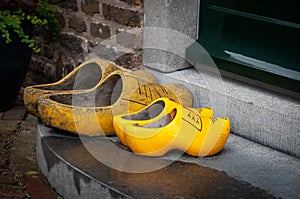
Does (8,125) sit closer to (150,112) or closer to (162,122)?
(150,112)

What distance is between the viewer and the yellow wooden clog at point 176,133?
2654 millimetres

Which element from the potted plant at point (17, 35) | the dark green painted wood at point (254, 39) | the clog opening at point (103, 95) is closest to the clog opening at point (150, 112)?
the clog opening at point (103, 95)

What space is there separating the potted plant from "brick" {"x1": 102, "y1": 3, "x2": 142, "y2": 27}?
44 centimetres

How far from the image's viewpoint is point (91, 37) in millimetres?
3725

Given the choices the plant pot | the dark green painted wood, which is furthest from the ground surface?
the dark green painted wood

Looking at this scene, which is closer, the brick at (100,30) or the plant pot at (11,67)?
the brick at (100,30)

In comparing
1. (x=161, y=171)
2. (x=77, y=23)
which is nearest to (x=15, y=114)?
(x=77, y=23)

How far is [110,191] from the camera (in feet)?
8.03

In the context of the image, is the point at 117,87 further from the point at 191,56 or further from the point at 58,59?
the point at 58,59

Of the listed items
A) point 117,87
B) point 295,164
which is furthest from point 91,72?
point 295,164

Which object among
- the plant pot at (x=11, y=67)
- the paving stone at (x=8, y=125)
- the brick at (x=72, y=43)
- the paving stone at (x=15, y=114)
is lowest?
A: the paving stone at (x=15, y=114)

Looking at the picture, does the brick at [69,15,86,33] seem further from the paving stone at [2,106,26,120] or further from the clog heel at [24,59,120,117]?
the paving stone at [2,106,26,120]

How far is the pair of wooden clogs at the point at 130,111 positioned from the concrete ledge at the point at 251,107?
111 mm

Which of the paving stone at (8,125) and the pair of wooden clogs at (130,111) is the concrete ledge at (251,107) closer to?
the pair of wooden clogs at (130,111)
